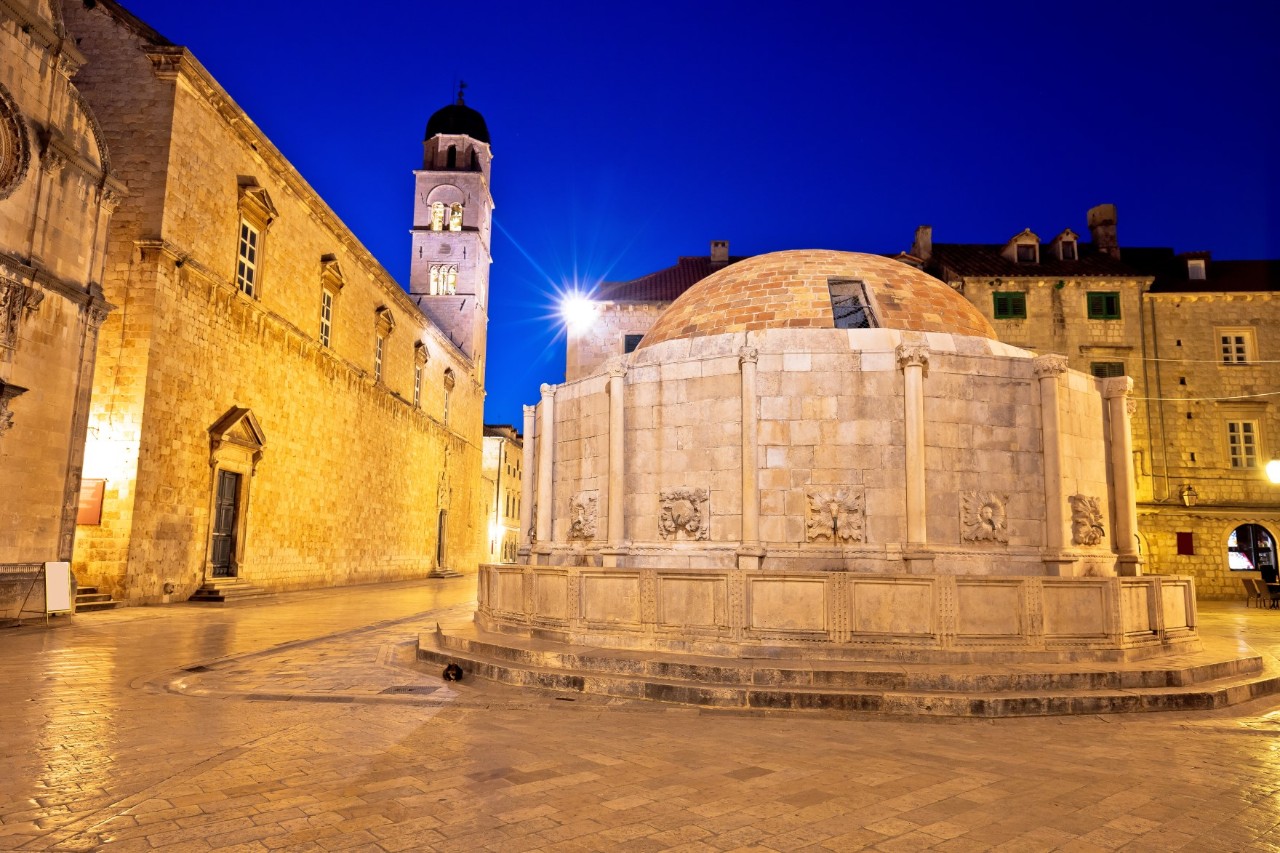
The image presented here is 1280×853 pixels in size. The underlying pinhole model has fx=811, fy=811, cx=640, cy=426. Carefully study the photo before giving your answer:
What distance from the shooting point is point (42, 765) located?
533 cm

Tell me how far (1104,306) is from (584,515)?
2649cm

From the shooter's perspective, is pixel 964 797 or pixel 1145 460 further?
pixel 1145 460

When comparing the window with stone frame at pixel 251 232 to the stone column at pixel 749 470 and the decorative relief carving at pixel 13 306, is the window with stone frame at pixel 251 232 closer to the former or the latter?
the decorative relief carving at pixel 13 306

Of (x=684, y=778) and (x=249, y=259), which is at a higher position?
(x=249, y=259)

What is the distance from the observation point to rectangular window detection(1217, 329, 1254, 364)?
29781 mm

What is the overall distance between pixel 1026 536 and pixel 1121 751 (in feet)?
15.9

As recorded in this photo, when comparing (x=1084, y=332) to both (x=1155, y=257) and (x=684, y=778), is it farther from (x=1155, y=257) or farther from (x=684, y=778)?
(x=684, y=778)

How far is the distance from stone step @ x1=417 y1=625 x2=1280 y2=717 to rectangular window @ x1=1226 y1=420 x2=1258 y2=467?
2474 centimetres

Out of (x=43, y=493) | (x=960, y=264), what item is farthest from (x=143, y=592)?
(x=960, y=264)

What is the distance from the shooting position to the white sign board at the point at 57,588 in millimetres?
14203

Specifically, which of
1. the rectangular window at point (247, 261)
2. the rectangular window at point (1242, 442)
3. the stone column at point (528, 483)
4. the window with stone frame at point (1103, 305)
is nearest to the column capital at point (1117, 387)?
the stone column at point (528, 483)

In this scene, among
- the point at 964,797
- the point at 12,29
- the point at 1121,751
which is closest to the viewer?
the point at 964,797

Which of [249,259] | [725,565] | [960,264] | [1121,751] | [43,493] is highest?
[960,264]

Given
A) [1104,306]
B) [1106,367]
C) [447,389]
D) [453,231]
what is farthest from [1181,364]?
[453,231]
